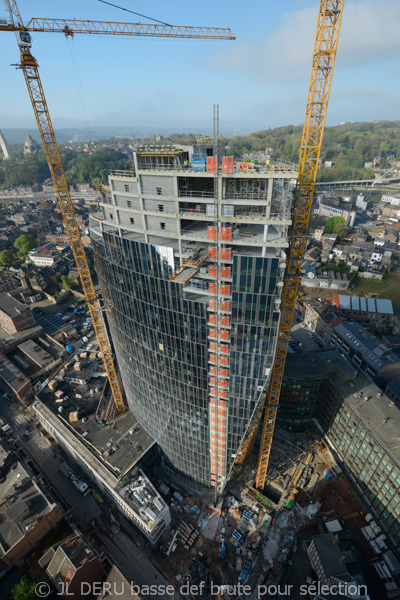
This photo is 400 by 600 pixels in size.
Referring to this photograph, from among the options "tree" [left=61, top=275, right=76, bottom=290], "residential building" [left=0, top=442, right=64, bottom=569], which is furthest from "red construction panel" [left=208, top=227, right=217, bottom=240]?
"tree" [left=61, top=275, right=76, bottom=290]

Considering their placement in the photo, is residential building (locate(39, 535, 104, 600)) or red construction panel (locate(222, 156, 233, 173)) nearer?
red construction panel (locate(222, 156, 233, 173))

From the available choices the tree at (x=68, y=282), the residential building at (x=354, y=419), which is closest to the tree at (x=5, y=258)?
the tree at (x=68, y=282)

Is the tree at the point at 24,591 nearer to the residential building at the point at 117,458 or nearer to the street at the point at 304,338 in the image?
the residential building at the point at 117,458

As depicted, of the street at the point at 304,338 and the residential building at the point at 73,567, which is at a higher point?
the residential building at the point at 73,567

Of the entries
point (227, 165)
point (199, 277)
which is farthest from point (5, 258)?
point (227, 165)

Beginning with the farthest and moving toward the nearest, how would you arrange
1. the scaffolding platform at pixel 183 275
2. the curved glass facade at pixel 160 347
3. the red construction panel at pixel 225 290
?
the curved glass facade at pixel 160 347 < the red construction panel at pixel 225 290 < the scaffolding platform at pixel 183 275

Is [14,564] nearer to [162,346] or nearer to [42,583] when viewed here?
[42,583]

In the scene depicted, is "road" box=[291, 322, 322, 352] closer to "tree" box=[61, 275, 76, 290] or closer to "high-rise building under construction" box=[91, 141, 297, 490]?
"high-rise building under construction" box=[91, 141, 297, 490]

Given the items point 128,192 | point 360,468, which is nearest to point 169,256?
point 128,192
